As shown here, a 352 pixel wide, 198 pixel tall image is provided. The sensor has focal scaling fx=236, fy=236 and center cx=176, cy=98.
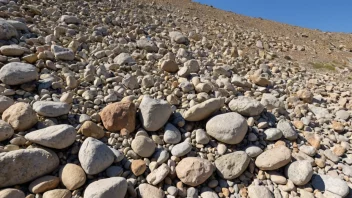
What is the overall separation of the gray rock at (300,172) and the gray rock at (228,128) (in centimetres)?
55

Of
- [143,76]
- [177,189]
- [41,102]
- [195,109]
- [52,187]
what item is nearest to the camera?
[52,187]

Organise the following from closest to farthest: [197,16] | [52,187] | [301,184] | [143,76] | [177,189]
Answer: [52,187], [177,189], [301,184], [143,76], [197,16]

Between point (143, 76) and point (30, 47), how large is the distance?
171 cm

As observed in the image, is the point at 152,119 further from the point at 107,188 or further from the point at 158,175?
the point at 107,188

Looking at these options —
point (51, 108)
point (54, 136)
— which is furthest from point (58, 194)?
point (51, 108)

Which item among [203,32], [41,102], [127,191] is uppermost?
[203,32]

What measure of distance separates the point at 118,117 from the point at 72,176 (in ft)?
2.44

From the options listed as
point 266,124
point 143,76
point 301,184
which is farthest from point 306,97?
point 143,76

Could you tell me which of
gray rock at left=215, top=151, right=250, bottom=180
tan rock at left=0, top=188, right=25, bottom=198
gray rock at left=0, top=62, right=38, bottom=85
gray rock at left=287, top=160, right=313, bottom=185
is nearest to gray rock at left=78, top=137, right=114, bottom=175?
tan rock at left=0, top=188, right=25, bottom=198

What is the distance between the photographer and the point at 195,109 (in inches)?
104

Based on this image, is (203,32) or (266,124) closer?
(266,124)

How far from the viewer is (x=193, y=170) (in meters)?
2.15

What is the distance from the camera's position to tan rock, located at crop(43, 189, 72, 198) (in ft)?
5.80

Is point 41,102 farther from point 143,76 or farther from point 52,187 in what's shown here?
point 143,76
